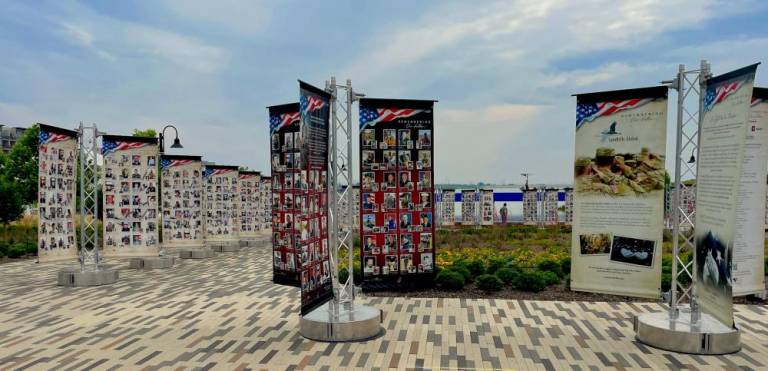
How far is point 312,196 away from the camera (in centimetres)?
820

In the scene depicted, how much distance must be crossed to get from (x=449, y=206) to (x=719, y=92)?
25836 millimetres

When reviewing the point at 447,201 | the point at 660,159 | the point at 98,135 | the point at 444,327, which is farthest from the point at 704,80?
the point at 447,201

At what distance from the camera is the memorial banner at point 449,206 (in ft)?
109

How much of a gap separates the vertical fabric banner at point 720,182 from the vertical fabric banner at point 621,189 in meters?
0.56

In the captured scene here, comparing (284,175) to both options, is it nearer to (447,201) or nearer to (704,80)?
(704,80)

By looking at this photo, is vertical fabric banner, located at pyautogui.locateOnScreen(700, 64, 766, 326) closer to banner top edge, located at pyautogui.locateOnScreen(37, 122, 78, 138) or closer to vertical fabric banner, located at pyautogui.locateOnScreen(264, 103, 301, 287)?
vertical fabric banner, located at pyautogui.locateOnScreen(264, 103, 301, 287)

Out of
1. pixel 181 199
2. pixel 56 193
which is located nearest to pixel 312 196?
pixel 56 193

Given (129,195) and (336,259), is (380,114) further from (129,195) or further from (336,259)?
(129,195)

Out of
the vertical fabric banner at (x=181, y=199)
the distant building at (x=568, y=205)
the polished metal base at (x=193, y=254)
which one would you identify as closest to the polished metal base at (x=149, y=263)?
the vertical fabric banner at (x=181, y=199)

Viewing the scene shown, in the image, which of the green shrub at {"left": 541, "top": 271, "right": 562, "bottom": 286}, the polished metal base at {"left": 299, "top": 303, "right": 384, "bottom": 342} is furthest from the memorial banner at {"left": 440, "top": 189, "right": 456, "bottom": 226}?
the polished metal base at {"left": 299, "top": 303, "right": 384, "bottom": 342}

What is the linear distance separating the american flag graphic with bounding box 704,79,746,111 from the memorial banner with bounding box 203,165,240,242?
1833 cm

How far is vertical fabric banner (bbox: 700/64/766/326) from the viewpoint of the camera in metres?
7.08

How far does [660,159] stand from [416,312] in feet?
17.1

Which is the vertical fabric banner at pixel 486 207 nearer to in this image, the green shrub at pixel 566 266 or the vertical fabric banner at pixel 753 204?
the green shrub at pixel 566 266
